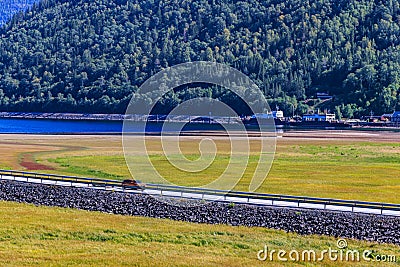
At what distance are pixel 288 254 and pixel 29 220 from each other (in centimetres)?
2186

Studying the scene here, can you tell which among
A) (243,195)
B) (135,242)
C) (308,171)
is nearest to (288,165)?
(308,171)

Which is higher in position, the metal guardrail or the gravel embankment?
the metal guardrail

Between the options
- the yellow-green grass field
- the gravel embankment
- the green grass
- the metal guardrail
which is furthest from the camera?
the yellow-green grass field

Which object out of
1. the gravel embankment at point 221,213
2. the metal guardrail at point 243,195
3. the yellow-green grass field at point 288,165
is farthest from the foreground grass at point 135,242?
the yellow-green grass field at point 288,165

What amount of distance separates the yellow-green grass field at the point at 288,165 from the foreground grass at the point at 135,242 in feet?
60.5

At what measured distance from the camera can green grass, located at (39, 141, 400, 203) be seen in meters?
72.3

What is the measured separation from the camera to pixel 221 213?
58.2 m

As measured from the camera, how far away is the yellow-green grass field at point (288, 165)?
73750 mm

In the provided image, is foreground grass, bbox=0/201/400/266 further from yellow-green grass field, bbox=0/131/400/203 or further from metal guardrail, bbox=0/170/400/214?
yellow-green grass field, bbox=0/131/400/203

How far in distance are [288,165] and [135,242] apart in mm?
51842

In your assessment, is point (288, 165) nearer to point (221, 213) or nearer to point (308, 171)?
point (308, 171)

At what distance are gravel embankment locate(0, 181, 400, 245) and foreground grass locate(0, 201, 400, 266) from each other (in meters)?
1.71

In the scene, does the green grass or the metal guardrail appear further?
the green grass

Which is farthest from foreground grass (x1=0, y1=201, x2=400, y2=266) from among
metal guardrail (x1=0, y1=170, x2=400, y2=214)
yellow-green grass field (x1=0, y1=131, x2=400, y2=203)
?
yellow-green grass field (x1=0, y1=131, x2=400, y2=203)
